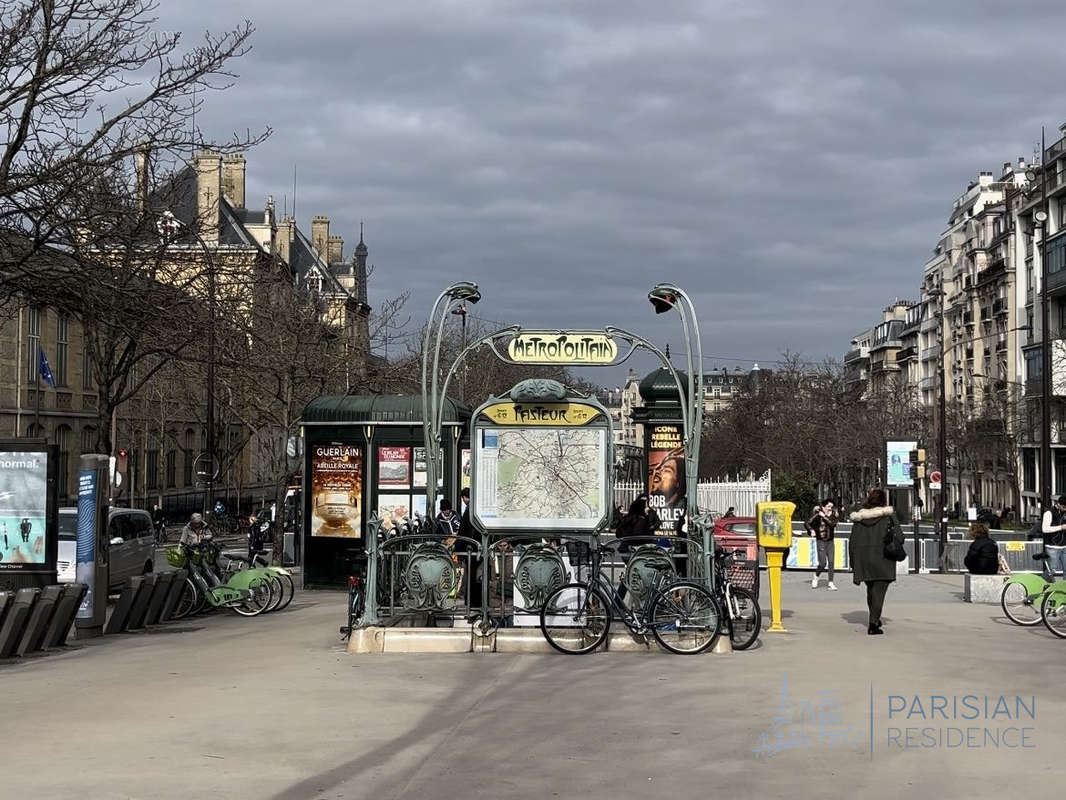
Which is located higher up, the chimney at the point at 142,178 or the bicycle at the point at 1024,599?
the chimney at the point at 142,178

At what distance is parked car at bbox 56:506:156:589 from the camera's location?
76.6 ft

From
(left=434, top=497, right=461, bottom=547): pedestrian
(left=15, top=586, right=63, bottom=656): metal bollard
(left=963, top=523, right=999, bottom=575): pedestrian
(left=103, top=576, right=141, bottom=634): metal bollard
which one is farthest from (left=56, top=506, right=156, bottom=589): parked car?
(left=963, top=523, right=999, bottom=575): pedestrian

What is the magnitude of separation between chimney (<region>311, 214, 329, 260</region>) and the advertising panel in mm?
74223

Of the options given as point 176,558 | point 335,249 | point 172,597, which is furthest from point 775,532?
point 335,249

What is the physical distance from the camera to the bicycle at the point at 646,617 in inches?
537

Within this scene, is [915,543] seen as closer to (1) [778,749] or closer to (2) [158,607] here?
(2) [158,607]

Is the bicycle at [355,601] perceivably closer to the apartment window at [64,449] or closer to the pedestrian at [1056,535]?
the pedestrian at [1056,535]

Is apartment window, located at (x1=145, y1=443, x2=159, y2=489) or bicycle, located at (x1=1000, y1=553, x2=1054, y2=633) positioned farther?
apartment window, located at (x1=145, y1=443, x2=159, y2=489)

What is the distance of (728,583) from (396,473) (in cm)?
1182

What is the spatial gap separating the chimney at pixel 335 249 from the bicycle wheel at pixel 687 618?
272 ft

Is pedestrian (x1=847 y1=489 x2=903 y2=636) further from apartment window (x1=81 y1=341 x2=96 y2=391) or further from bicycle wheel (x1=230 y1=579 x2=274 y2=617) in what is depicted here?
apartment window (x1=81 y1=341 x2=96 y2=391)

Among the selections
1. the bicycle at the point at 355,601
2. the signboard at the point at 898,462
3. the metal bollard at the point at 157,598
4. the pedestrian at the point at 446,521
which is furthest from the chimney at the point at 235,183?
the bicycle at the point at 355,601

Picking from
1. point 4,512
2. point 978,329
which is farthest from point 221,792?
point 978,329

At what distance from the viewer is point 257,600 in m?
19.9
